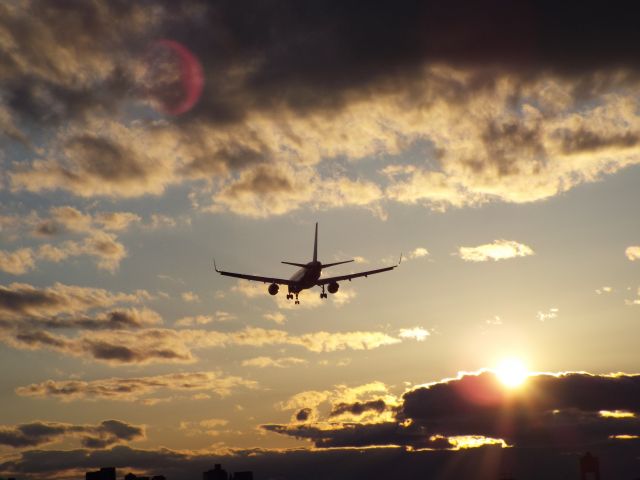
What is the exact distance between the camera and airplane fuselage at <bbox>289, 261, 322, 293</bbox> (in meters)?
152

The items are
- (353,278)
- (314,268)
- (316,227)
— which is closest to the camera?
(314,268)

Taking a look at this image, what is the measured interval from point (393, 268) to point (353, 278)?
942 cm

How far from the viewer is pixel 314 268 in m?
152

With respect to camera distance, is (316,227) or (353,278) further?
(316,227)

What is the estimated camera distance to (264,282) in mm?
166625

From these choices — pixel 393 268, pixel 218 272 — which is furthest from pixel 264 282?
pixel 393 268

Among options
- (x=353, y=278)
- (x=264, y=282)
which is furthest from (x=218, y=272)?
(x=353, y=278)

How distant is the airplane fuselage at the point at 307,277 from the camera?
15200cm

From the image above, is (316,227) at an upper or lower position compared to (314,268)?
upper

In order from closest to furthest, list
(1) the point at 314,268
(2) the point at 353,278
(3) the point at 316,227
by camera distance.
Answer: (1) the point at 314,268 → (2) the point at 353,278 → (3) the point at 316,227

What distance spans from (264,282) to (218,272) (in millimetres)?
13769

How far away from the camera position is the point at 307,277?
153375mm

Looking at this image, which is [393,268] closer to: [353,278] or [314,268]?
[353,278]

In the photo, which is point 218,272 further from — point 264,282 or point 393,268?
point 393,268
